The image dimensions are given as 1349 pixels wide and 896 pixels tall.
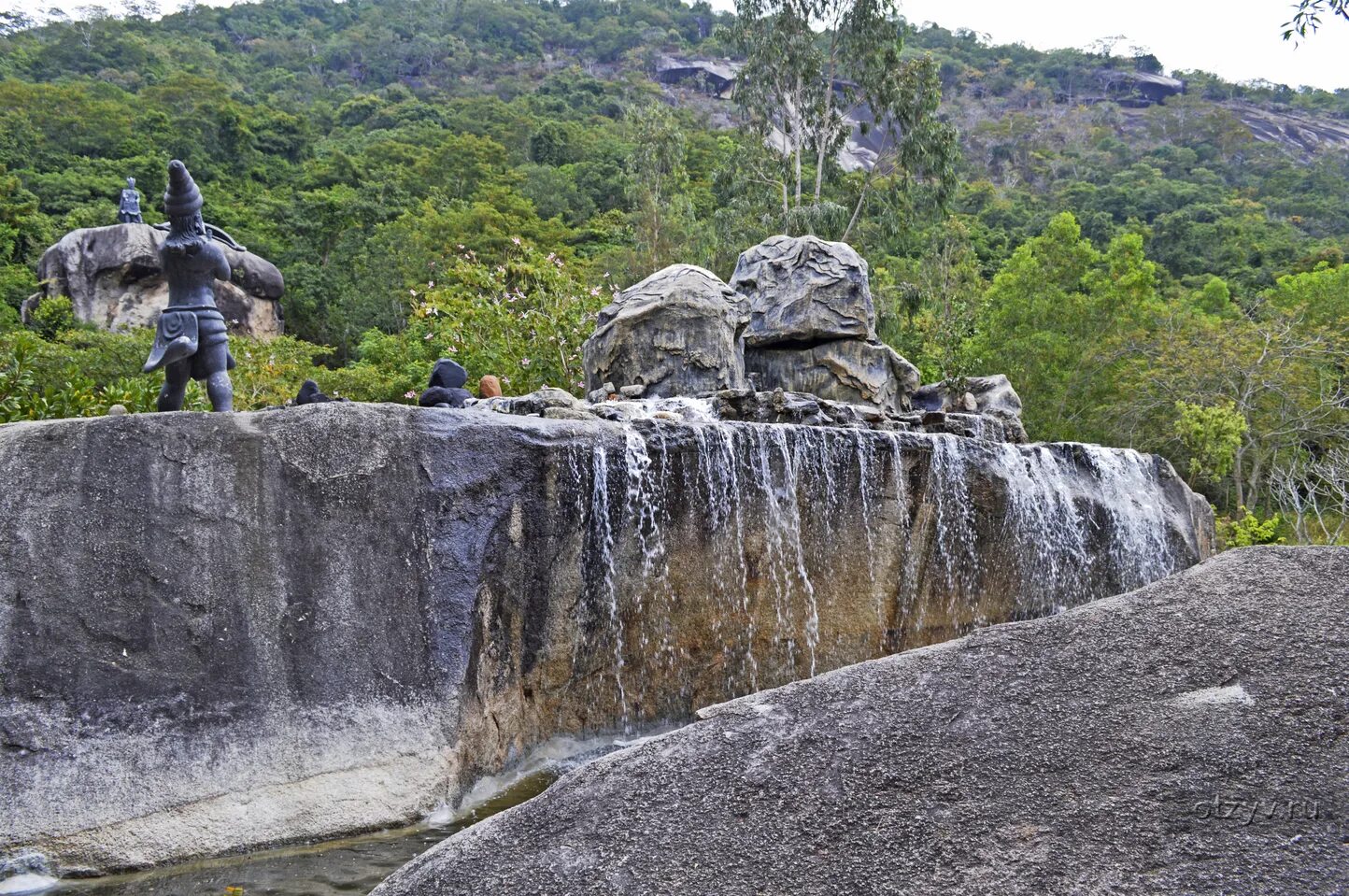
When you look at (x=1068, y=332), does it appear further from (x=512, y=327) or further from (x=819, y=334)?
(x=512, y=327)

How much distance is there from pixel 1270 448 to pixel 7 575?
2436 centimetres

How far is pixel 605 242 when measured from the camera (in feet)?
121

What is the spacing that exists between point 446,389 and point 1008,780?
721cm

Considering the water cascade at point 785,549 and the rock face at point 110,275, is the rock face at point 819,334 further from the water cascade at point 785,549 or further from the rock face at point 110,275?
the rock face at point 110,275

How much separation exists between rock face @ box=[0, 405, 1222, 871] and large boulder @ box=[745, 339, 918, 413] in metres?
7.53

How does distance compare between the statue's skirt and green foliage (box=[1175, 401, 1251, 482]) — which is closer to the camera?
the statue's skirt

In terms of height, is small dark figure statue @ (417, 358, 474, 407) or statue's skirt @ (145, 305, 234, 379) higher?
statue's skirt @ (145, 305, 234, 379)

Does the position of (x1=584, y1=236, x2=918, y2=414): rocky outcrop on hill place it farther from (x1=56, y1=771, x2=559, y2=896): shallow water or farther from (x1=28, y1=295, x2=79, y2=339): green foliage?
(x1=28, y1=295, x2=79, y2=339): green foliage

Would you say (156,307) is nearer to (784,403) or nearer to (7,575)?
(784,403)

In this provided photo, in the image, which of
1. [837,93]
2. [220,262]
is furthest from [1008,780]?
[837,93]

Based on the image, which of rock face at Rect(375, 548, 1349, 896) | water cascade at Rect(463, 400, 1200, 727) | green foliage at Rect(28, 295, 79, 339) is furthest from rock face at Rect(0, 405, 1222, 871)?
green foliage at Rect(28, 295, 79, 339)

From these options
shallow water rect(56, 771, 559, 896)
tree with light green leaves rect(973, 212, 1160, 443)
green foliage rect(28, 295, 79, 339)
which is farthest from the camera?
green foliage rect(28, 295, 79, 339)

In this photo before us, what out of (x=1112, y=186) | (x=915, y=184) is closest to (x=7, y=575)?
(x=915, y=184)

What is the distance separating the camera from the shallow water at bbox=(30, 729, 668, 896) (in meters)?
5.02
